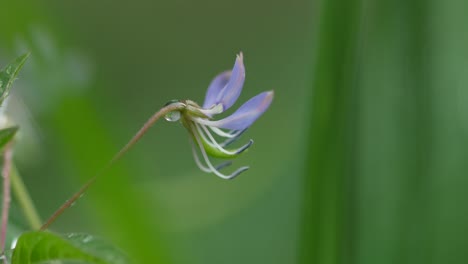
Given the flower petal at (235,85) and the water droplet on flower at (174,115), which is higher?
the flower petal at (235,85)

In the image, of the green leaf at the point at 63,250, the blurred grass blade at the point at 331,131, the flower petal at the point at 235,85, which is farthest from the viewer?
the blurred grass blade at the point at 331,131

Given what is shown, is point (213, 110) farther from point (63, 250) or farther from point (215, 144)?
point (63, 250)

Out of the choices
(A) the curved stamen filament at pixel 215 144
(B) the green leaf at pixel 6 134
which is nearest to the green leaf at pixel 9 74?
(B) the green leaf at pixel 6 134

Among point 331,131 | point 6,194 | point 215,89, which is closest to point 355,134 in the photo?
point 331,131

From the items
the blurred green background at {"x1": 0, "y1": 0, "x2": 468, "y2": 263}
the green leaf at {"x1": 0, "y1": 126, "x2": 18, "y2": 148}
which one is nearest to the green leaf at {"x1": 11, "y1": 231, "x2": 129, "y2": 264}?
the green leaf at {"x1": 0, "y1": 126, "x2": 18, "y2": 148}

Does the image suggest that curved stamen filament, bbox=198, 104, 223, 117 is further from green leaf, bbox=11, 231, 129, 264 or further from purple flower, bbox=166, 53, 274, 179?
green leaf, bbox=11, 231, 129, 264

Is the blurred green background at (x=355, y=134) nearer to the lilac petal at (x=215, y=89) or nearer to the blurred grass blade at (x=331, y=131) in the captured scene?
the blurred grass blade at (x=331, y=131)

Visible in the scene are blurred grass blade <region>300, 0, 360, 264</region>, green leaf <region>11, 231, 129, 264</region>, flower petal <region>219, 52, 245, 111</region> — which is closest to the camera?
green leaf <region>11, 231, 129, 264</region>

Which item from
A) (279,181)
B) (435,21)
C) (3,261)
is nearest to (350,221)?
(435,21)
